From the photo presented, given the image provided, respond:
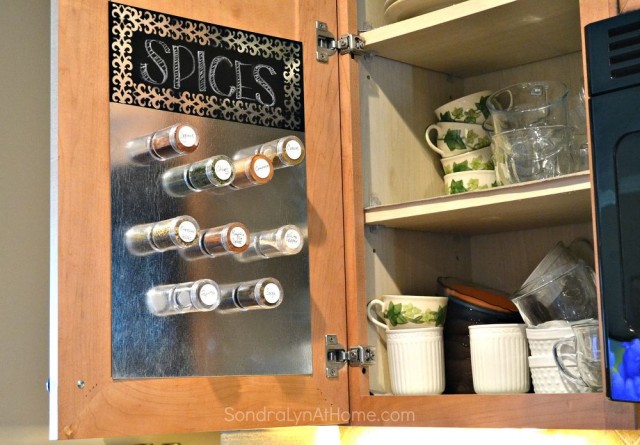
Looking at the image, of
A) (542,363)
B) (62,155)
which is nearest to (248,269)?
(62,155)

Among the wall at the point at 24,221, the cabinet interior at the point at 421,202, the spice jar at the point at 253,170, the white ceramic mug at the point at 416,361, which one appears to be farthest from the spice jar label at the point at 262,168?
the wall at the point at 24,221

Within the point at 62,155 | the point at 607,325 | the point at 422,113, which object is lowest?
the point at 607,325

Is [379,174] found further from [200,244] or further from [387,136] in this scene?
[200,244]

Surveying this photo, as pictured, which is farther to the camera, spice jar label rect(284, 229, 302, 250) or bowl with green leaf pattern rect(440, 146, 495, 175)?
bowl with green leaf pattern rect(440, 146, 495, 175)

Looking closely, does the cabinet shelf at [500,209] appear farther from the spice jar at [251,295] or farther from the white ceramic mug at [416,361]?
the spice jar at [251,295]

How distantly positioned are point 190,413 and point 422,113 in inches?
31.9

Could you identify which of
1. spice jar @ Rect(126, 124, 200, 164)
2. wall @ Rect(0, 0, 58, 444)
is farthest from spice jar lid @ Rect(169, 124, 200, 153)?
wall @ Rect(0, 0, 58, 444)

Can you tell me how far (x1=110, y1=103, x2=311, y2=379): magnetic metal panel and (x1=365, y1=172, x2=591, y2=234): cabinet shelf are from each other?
0.19 meters

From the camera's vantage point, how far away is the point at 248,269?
150 centimetres

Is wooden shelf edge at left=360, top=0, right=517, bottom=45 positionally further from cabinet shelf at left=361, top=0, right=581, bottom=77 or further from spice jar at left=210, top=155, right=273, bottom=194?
spice jar at left=210, top=155, right=273, bottom=194

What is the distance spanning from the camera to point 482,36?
5.58 feet

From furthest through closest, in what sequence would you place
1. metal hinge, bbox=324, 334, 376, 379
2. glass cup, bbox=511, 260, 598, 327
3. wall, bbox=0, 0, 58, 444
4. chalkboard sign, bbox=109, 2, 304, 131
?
wall, bbox=0, 0, 58, 444 → metal hinge, bbox=324, 334, 376, 379 → glass cup, bbox=511, 260, 598, 327 → chalkboard sign, bbox=109, 2, 304, 131

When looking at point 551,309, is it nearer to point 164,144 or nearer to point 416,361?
point 416,361

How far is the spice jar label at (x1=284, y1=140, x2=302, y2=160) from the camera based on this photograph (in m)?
1.47
